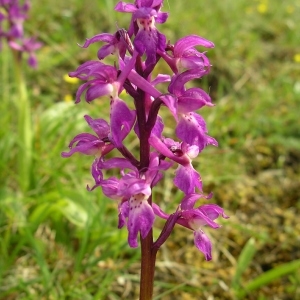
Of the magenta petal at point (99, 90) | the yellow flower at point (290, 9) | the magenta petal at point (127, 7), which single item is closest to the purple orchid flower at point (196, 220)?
the magenta petal at point (99, 90)

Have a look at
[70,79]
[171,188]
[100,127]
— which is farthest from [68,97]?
[100,127]

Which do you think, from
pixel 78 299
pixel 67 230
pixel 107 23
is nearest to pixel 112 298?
pixel 78 299

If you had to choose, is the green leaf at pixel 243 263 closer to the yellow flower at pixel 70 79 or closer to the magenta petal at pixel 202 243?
the magenta petal at pixel 202 243

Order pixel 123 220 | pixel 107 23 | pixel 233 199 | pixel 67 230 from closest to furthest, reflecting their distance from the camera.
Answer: pixel 123 220
pixel 67 230
pixel 233 199
pixel 107 23

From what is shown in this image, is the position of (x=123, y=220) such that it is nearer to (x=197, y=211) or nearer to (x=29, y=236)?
(x=197, y=211)

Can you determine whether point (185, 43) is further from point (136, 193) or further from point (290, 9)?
point (290, 9)

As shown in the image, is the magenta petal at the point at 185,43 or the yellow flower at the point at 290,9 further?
the yellow flower at the point at 290,9
